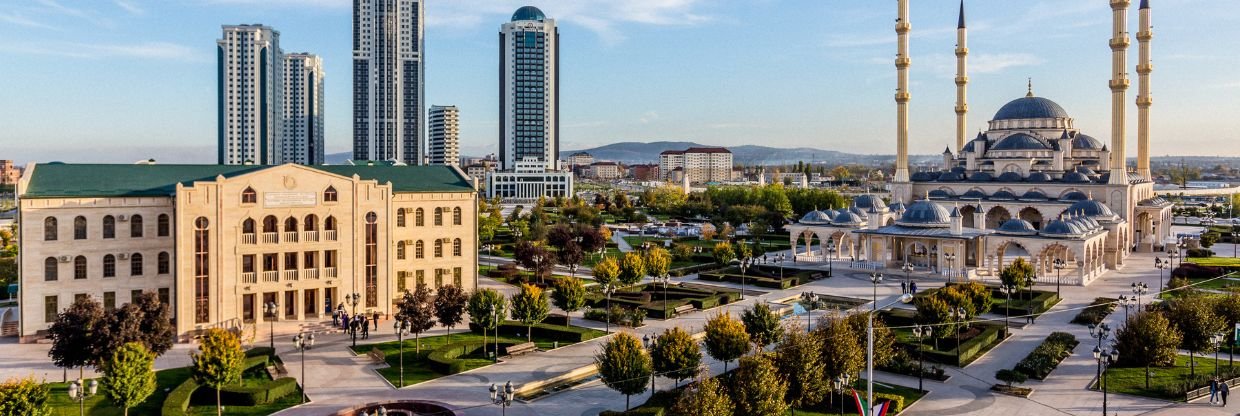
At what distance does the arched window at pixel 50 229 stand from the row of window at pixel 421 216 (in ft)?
41.7

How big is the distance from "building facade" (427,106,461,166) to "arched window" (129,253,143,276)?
154238 mm

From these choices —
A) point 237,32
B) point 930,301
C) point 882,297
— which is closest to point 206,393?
point 930,301

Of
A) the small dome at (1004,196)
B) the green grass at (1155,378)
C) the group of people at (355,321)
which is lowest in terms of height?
the green grass at (1155,378)

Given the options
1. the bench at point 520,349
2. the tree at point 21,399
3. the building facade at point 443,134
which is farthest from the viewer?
the building facade at point 443,134

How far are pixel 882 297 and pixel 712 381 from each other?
26.6 m

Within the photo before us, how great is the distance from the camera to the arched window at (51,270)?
3052 centimetres

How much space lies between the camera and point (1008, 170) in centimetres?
7150

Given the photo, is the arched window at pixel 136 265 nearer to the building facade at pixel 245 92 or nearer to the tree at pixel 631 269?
the tree at pixel 631 269

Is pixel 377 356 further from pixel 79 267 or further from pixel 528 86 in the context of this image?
pixel 528 86

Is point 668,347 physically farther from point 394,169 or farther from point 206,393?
point 394,169

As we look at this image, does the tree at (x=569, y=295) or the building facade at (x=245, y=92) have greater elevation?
the building facade at (x=245, y=92)

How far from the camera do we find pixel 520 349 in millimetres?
29688

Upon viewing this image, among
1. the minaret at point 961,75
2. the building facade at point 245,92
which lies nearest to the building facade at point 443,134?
the building facade at point 245,92

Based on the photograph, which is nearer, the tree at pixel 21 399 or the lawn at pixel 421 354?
the tree at pixel 21 399
